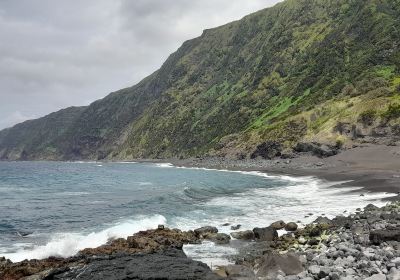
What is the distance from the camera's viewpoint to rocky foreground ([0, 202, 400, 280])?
18.0m

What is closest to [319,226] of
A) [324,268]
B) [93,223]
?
[324,268]

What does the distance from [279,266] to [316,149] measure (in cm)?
8966

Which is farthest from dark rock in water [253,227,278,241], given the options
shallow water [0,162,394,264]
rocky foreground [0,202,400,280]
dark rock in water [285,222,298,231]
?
shallow water [0,162,394,264]

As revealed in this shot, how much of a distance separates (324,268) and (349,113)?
324ft

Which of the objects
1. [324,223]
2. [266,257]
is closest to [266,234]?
[324,223]

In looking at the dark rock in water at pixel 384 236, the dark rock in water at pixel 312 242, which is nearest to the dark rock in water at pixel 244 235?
the dark rock in water at pixel 312 242

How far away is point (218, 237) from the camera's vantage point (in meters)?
30.8

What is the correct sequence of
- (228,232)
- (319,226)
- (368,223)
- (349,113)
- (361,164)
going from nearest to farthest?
1. (368,223)
2. (319,226)
3. (228,232)
4. (361,164)
5. (349,113)

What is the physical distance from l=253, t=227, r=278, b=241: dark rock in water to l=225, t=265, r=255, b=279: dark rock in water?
365 inches

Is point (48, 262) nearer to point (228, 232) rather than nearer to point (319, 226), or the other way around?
point (228, 232)

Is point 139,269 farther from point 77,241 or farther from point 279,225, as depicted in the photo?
point 279,225

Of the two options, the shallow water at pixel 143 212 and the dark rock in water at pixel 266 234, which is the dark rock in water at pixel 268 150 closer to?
the shallow water at pixel 143 212

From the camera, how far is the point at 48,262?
24125 millimetres

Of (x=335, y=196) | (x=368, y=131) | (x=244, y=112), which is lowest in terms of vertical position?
(x=335, y=196)
